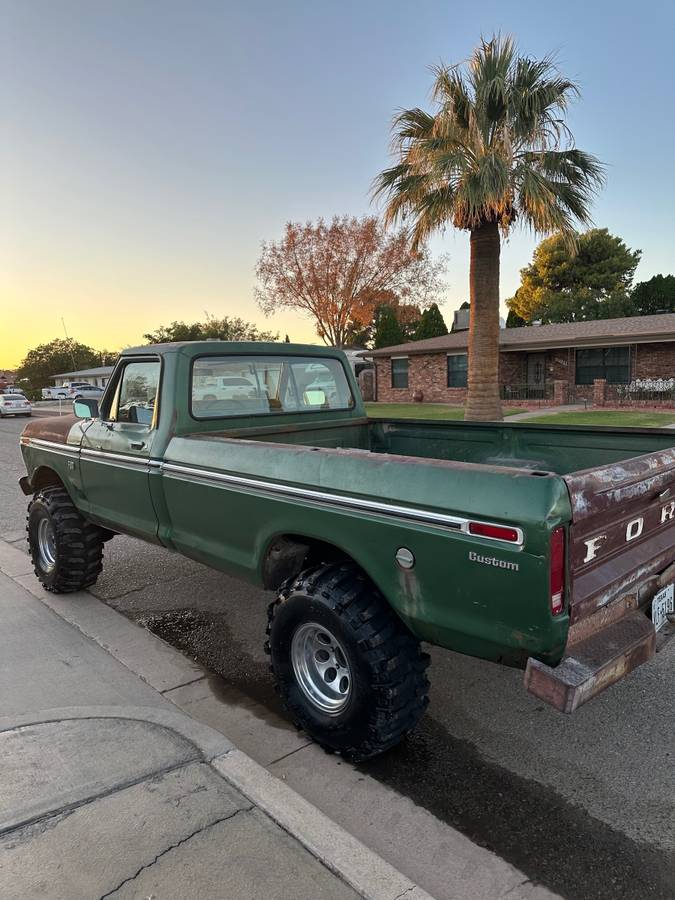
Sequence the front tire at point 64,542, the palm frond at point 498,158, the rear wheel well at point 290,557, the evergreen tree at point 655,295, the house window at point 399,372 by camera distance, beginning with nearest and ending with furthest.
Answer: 1. the rear wheel well at point 290,557
2. the front tire at point 64,542
3. the palm frond at point 498,158
4. the house window at point 399,372
5. the evergreen tree at point 655,295

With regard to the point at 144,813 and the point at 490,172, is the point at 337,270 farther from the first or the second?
the point at 144,813

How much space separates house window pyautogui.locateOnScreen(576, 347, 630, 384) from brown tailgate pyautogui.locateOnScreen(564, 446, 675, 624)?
23317mm

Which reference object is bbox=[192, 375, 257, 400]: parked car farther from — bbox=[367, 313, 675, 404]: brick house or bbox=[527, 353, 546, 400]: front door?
bbox=[527, 353, 546, 400]: front door

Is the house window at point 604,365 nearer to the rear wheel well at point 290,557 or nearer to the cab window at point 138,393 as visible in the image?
the cab window at point 138,393

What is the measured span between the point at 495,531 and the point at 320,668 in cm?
132

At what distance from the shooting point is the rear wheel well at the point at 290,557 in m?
3.05

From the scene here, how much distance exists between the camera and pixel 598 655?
7.69ft

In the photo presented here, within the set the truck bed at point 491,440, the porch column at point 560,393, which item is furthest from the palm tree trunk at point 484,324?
the truck bed at point 491,440

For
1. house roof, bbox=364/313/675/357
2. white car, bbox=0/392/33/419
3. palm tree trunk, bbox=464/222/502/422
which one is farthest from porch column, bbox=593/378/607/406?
white car, bbox=0/392/33/419

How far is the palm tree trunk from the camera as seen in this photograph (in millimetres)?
15391

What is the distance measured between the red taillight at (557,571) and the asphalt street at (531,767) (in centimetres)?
96

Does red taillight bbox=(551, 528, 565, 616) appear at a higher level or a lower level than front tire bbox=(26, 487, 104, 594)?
higher

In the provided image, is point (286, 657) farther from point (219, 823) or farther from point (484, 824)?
point (484, 824)

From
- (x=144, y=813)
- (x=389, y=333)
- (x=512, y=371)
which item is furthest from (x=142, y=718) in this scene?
(x=389, y=333)
